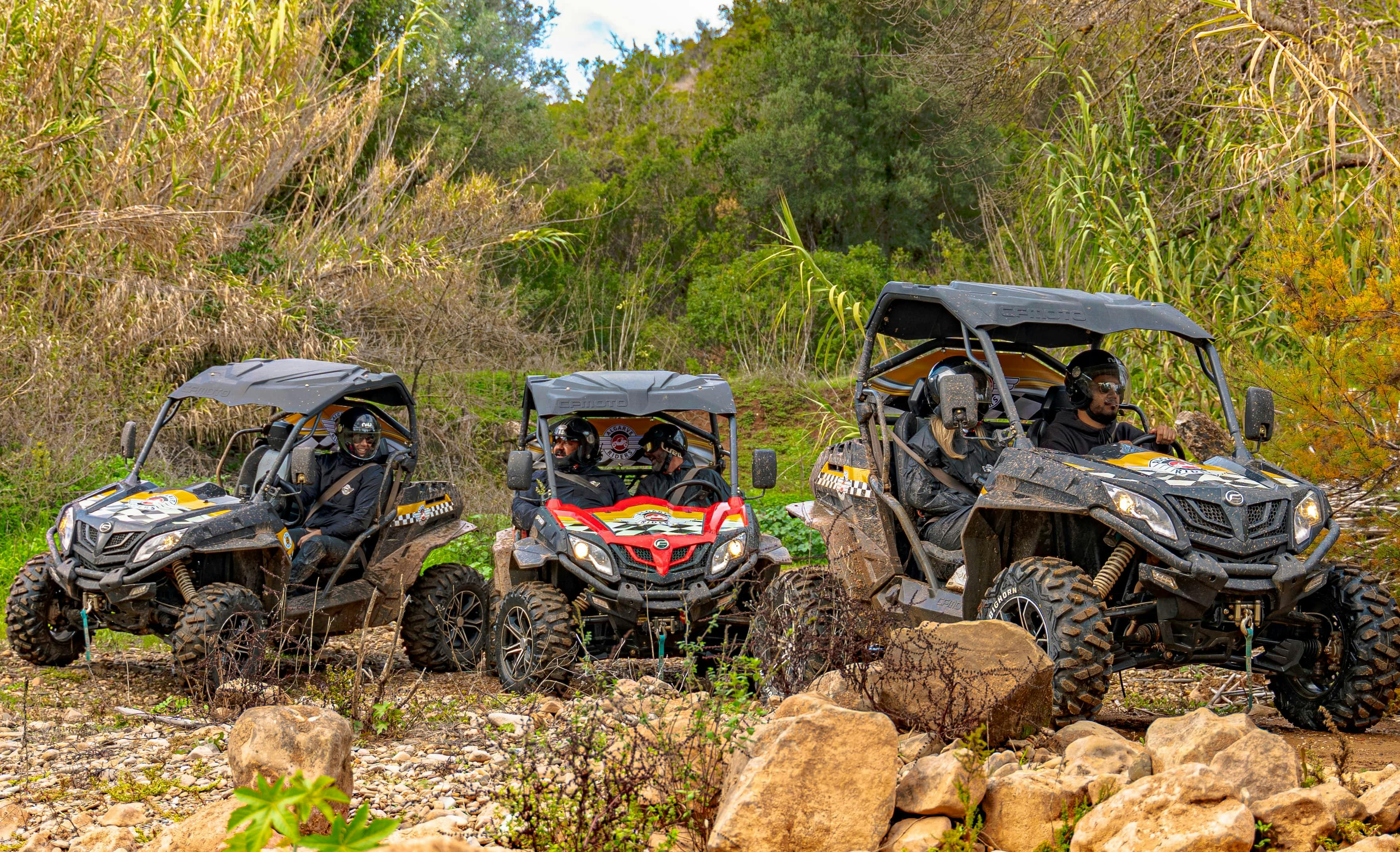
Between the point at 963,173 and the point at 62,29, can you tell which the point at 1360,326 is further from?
the point at 963,173

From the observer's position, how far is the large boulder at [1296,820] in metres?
4.29

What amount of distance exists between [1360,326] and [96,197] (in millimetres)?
11340

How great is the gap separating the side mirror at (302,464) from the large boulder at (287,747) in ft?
10.9

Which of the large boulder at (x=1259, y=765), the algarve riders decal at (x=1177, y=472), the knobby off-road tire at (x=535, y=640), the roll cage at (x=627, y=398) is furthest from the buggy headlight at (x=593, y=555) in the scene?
the large boulder at (x=1259, y=765)

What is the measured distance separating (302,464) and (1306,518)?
5.43 meters

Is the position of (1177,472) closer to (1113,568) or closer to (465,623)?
(1113,568)

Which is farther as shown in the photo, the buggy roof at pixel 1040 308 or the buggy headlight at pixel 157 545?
the buggy headlight at pixel 157 545

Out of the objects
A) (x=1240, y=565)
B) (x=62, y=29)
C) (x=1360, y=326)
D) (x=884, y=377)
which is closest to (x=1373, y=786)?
(x=1240, y=565)

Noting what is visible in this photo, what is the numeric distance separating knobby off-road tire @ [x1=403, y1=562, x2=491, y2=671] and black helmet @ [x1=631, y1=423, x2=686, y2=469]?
149cm

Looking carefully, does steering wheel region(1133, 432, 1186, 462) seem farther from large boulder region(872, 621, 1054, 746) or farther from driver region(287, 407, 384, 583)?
driver region(287, 407, 384, 583)

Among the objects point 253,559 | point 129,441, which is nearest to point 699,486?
point 253,559

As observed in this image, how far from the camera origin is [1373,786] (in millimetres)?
4684

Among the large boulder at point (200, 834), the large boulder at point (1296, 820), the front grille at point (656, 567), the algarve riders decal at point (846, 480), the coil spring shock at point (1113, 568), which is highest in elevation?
the algarve riders decal at point (846, 480)

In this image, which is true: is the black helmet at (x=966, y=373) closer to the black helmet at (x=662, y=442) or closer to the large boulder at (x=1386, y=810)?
the black helmet at (x=662, y=442)
